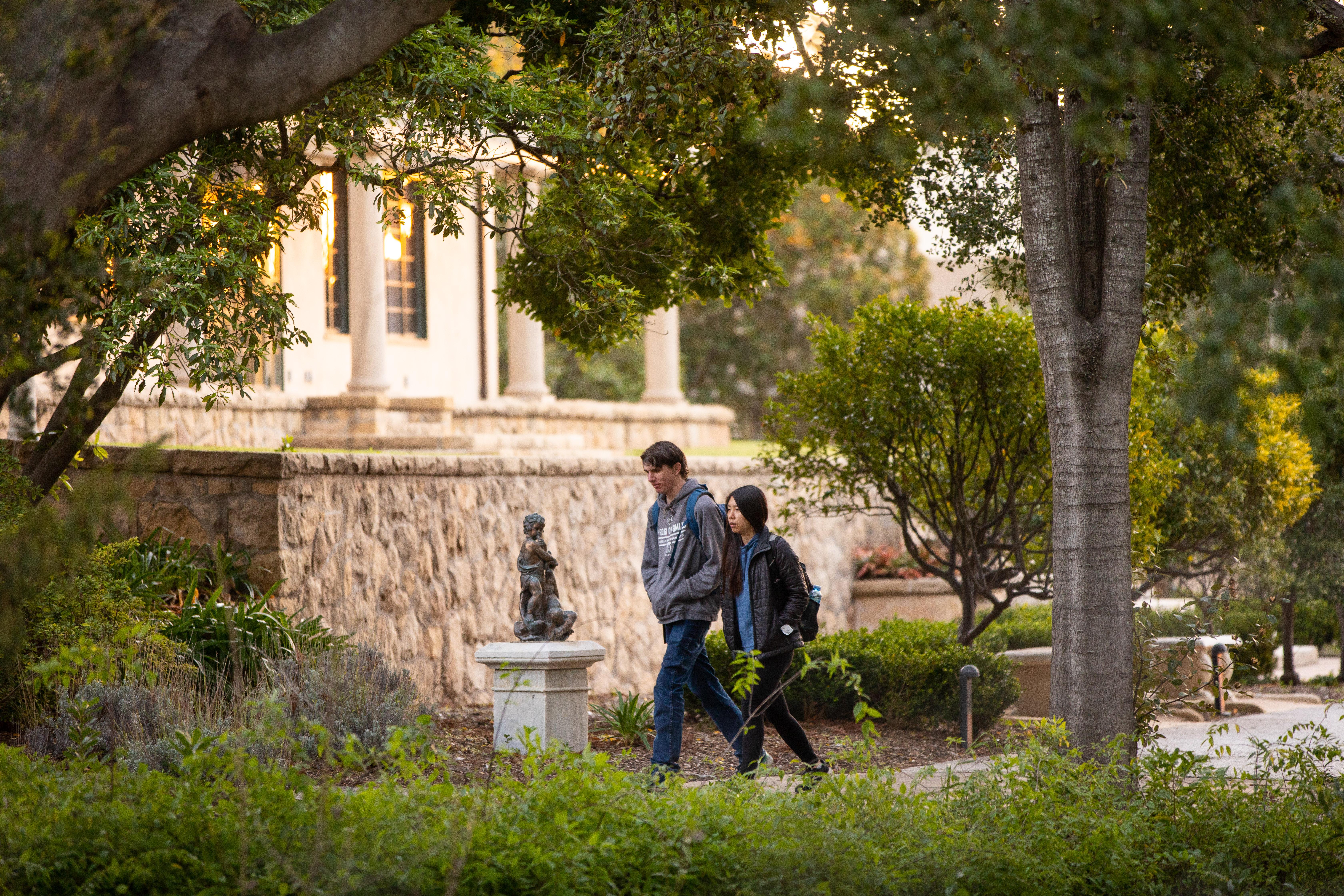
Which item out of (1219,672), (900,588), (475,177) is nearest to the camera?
(1219,672)

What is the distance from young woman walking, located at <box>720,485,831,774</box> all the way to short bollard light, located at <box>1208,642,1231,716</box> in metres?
2.19

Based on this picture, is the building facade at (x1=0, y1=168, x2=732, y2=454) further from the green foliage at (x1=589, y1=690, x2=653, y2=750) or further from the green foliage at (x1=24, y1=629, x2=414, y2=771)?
the green foliage at (x1=589, y1=690, x2=653, y2=750)

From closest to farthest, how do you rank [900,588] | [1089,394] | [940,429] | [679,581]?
[1089,394]
[679,581]
[940,429]
[900,588]

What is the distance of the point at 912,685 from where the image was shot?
9586 mm

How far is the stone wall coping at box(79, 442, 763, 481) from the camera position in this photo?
932cm

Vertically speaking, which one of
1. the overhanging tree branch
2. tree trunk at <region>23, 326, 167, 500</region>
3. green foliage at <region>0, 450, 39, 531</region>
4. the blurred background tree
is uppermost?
the blurred background tree

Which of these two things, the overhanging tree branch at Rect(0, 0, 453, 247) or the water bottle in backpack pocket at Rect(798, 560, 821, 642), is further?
the water bottle in backpack pocket at Rect(798, 560, 821, 642)

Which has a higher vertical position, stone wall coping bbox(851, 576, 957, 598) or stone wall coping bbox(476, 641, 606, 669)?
stone wall coping bbox(476, 641, 606, 669)

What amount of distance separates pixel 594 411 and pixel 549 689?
11924 mm

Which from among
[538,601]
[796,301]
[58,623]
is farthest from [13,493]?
[796,301]

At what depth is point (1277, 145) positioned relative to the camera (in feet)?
24.5

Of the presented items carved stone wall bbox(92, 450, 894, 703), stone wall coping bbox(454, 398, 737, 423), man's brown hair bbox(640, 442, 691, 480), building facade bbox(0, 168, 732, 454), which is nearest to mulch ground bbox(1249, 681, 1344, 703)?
carved stone wall bbox(92, 450, 894, 703)

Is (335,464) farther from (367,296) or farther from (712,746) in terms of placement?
(367,296)

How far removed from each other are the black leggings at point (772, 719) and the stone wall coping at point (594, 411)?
401 inches
